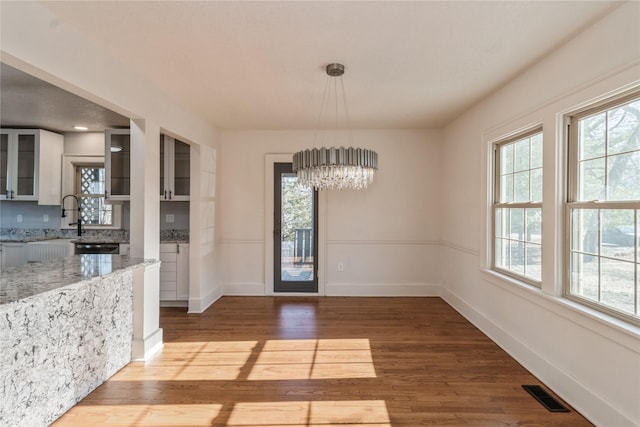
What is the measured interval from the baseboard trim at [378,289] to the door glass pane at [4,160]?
15.5ft

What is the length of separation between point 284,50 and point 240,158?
108 inches

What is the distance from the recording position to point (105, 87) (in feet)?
7.84

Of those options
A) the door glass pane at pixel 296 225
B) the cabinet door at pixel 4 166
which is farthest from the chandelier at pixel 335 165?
the cabinet door at pixel 4 166

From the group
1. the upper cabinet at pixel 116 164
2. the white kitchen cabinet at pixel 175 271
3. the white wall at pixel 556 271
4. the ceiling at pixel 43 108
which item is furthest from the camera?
the white kitchen cabinet at pixel 175 271

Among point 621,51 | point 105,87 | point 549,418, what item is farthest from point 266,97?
point 549,418

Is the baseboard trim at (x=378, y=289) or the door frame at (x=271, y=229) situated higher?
the door frame at (x=271, y=229)

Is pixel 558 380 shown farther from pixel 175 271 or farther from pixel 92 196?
pixel 92 196

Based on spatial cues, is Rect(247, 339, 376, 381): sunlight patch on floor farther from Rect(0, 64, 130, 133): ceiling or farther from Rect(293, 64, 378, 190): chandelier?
Rect(0, 64, 130, 133): ceiling

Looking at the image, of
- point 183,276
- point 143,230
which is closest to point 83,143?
point 183,276

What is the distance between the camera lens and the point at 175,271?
4266mm

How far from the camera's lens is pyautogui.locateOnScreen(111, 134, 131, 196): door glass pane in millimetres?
4160

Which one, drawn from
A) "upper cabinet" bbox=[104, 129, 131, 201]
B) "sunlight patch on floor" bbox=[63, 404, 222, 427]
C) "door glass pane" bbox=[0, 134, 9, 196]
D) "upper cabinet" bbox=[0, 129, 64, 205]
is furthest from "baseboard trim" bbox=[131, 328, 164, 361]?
"door glass pane" bbox=[0, 134, 9, 196]

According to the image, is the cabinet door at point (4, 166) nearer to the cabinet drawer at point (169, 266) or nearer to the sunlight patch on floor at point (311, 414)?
the cabinet drawer at point (169, 266)

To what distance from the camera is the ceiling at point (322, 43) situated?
1.91 m
